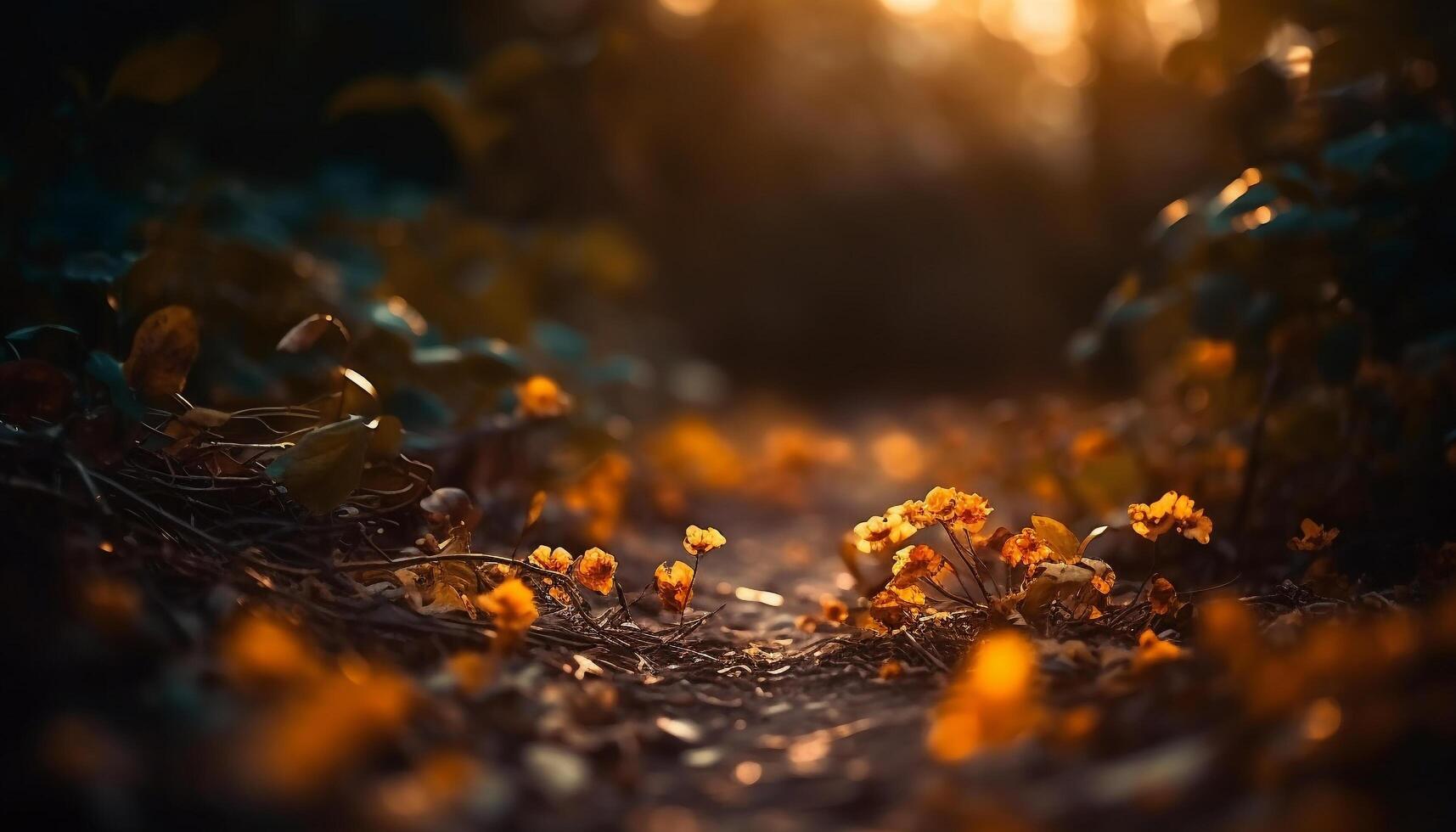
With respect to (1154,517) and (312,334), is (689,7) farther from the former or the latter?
(1154,517)

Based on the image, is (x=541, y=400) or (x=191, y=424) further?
(x=541, y=400)

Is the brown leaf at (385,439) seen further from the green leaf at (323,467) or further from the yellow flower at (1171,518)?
the yellow flower at (1171,518)

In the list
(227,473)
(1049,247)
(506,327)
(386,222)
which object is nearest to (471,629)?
(227,473)

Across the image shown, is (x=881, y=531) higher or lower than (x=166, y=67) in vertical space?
lower

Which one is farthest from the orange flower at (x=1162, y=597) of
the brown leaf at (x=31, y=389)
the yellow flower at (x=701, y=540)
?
the brown leaf at (x=31, y=389)

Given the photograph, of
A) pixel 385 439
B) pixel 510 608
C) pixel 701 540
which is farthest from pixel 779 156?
pixel 510 608

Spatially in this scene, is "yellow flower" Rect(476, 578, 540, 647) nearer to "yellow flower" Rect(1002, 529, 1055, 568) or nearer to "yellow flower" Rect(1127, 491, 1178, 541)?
"yellow flower" Rect(1002, 529, 1055, 568)

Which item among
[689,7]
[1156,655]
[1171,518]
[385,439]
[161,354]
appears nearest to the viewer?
[1156,655]
